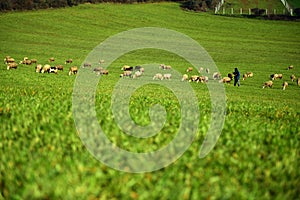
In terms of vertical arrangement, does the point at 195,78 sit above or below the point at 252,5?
below

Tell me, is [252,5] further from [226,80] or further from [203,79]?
[203,79]

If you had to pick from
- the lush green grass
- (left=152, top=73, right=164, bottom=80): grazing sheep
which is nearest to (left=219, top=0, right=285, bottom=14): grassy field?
the lush green grass

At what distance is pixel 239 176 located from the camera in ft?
24.3

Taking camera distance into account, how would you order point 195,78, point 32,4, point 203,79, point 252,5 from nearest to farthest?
point 195,78 → point 203,79 → point 32,4 → point 252,5

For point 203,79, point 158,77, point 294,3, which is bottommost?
point 203,79

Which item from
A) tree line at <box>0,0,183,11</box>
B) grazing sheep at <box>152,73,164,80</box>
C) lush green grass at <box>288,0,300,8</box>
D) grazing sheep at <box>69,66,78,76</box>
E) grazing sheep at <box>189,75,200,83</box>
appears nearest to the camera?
grazing sheep at <box>189,75,200,83</box>

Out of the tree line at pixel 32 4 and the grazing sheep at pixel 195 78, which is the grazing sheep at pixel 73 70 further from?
the tree line at pixel 32 4

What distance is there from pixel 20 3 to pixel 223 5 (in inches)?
2549

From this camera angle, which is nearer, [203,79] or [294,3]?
[203,79]

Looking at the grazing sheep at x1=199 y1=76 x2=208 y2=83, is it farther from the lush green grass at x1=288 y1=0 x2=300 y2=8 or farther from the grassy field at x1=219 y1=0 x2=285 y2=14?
the lush green grass at x1=288 y1=0 x2=300 y2=8

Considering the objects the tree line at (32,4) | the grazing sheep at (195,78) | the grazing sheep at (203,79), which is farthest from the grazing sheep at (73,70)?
the tree line at (32,4)

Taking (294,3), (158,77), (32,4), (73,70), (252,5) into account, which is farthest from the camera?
(252,5)

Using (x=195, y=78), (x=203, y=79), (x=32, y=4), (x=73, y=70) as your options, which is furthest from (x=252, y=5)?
(x=73, y=70)

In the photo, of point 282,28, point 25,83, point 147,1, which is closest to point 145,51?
point 25,83
